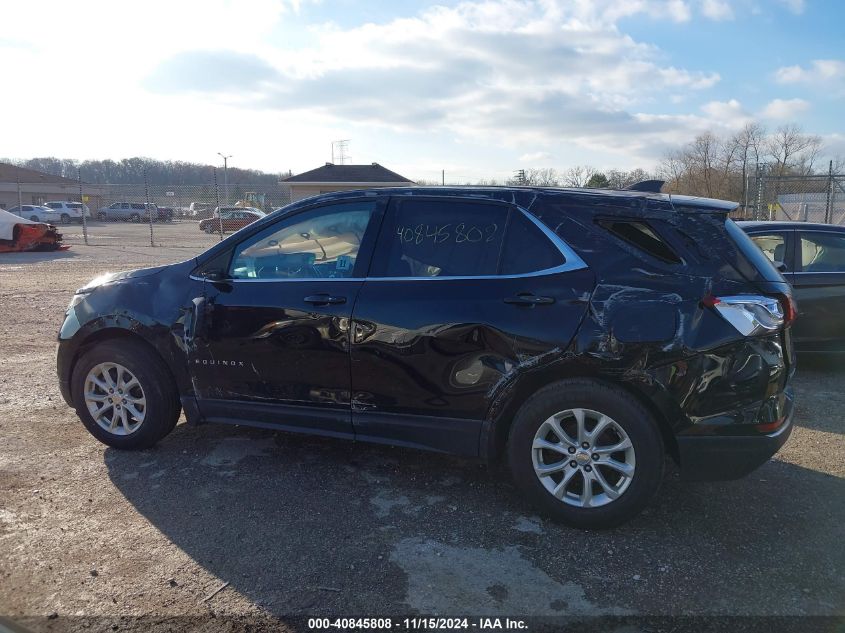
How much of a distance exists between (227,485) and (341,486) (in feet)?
2.35

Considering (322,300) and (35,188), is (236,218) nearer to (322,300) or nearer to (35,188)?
(322,300)

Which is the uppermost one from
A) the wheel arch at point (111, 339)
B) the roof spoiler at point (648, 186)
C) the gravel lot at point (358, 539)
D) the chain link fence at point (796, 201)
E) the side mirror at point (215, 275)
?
the chain link fence at point (796, 201)

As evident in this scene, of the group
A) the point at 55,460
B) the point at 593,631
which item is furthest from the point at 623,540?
the point at 55,460

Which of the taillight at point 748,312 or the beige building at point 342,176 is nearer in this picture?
the taillight at point 748,312

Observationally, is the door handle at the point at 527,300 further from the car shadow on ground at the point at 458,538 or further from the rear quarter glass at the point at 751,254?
the car shadow on ground at the point at 458,538

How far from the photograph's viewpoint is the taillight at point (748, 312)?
322 cm

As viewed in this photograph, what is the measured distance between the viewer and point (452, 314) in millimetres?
3568

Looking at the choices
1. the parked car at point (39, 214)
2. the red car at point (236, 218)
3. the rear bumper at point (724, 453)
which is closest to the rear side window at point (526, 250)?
the rear bumper at point (724, 453)

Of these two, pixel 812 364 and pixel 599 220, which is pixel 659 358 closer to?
pixel 599 220

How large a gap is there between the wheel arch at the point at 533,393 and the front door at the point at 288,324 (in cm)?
91

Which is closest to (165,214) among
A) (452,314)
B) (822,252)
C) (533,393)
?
(822,252)

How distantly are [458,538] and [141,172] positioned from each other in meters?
73.1

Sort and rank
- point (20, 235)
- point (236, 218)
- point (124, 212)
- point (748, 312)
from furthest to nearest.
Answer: point (124, 212) < point (236, 218) < point (20, 235) < point (748, 312)

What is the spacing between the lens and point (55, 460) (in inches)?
171
